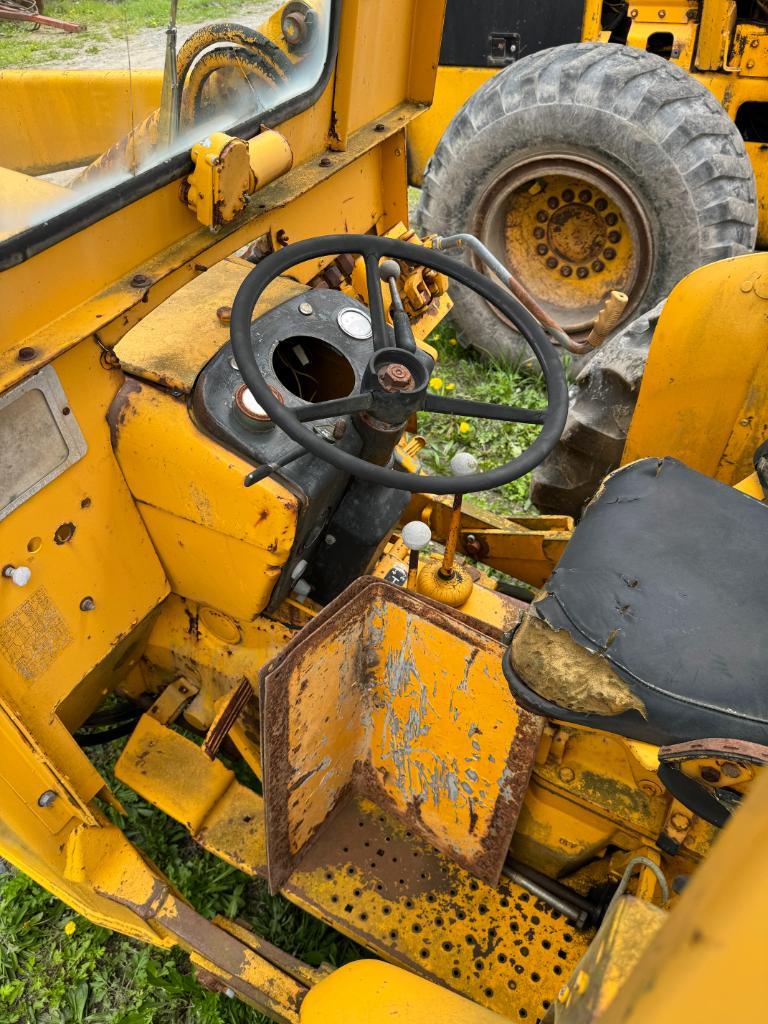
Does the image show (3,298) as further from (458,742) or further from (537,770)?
(537,770)

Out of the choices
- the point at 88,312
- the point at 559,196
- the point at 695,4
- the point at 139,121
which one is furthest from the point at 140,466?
the point at 695,4

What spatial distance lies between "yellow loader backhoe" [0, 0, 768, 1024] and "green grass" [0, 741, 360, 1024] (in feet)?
0.51

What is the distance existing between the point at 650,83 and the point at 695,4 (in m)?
0.83

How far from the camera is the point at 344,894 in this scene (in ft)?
6.41

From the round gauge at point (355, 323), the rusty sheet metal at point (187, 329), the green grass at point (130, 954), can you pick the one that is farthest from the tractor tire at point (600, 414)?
the green grass at point (130, 954)

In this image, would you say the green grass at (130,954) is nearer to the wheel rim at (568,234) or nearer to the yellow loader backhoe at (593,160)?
the yellow loader backhoe at (593,160)

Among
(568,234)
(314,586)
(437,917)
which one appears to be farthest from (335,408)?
(568,234)

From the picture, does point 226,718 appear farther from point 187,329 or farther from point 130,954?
point 187,329

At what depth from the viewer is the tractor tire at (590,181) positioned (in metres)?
3.25

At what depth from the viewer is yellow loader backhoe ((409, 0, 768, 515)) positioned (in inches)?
127

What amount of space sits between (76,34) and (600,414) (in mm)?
1806

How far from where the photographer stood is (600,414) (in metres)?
2.62

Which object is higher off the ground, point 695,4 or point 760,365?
point 695,4

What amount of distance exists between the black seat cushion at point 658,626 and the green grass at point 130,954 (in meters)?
1.13
